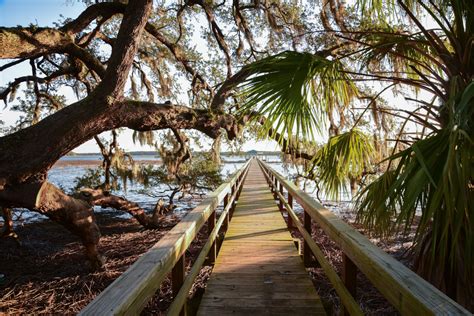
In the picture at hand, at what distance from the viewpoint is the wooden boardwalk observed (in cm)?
235

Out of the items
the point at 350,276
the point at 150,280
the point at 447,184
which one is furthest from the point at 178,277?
the point at 447,184

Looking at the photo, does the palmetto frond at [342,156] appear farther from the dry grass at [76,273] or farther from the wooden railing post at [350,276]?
the wooden railing post at [350,276]

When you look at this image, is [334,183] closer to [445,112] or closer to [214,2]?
[445,112]

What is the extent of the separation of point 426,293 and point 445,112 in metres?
1.83

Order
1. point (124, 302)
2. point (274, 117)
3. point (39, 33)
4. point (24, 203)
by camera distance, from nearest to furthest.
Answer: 1. point (124, 302)
2. point (274, 117)
3. point (24, 203)
4. point (39, 33)

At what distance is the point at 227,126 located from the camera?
6.00 metres

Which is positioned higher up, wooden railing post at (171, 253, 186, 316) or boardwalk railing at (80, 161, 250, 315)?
boardwalk railing at (80, 161, 250, 315)

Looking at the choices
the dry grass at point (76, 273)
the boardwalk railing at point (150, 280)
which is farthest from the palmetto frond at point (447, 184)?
the boardwalk railing at point (150, 280)

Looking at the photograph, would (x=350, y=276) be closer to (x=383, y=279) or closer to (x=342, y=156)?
(x=383, y=279)

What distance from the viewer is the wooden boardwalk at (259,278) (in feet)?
7.70

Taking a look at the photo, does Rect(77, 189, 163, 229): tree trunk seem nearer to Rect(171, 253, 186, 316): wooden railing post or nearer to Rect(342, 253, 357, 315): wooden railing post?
Rect(171, 253, 186, 316): wooden railing post

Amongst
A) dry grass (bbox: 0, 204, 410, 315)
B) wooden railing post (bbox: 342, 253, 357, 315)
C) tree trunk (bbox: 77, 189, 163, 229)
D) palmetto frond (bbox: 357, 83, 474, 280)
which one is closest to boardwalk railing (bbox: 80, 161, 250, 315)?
dry grass (bbox: 0, 204, 410, 315)

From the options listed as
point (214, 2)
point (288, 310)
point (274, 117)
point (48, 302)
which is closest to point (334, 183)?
point (274, 117)

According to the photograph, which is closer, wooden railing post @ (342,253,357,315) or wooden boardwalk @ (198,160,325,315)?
wooden railing post @ (342,253,357,315)
